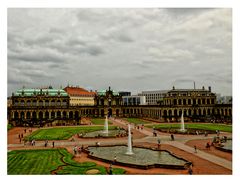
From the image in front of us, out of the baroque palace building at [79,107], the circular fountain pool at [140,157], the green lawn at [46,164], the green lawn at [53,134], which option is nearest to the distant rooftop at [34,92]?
the baroque palace building at [79,107]

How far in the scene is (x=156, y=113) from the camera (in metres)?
118

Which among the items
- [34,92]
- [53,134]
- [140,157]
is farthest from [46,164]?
[34,92]

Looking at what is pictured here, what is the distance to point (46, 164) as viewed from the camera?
34.6 m

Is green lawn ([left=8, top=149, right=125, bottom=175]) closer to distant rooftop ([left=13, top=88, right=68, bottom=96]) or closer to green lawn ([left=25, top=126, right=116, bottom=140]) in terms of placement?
green lawn ([left=25, top=126, right=116, bottom=140])

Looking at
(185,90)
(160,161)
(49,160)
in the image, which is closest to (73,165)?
(49,160)

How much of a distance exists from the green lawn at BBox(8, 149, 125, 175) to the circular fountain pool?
114 inches

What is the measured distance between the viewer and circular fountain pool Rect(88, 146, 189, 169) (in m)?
32.9

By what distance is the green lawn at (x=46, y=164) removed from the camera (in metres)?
31.5

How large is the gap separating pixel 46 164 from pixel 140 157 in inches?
485

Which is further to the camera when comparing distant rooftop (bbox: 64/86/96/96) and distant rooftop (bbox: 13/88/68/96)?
distant rooftop (bbox: 64/86/96/96)

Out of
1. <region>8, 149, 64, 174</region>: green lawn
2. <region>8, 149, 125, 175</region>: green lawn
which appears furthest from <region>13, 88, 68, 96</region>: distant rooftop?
<region>8, 149, 125, 175</region>: green lawn

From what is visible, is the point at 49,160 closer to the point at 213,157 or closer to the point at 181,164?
the point at 181,164

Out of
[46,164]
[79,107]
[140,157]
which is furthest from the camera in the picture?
[79,107]

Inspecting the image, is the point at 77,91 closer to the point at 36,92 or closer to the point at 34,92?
the point at 36,92
